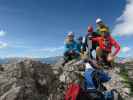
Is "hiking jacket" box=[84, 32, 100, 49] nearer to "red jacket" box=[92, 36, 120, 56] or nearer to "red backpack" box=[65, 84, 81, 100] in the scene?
"red jacket" box=[92, 36, 120, 56]

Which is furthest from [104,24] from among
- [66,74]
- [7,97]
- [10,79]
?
[7,97]

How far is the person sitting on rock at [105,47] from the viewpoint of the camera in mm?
22562

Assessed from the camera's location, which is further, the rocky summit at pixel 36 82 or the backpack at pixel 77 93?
the rocky summit at pixel 36 82

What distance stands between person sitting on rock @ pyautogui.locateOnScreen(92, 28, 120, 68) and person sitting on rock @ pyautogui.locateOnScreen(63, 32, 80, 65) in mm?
2659

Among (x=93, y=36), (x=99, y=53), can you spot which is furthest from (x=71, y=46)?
(x=99, y=53)

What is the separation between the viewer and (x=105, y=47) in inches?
894

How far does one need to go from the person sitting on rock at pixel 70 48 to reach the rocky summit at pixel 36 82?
19.8ft

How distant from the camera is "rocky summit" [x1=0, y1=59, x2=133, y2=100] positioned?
533 inches

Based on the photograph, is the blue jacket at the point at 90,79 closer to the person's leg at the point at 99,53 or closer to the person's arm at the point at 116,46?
the person's arm at the point at 116,46

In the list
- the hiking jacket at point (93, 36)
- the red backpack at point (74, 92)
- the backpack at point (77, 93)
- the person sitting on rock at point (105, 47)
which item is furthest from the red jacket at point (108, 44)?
the red backpack at point (74, 92)

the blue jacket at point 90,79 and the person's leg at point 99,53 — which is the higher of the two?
the person's leg at point 99,53

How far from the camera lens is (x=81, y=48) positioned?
80.6 ft

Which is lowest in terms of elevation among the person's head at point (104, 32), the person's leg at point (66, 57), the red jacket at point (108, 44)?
the person's leg at point (66, 57)

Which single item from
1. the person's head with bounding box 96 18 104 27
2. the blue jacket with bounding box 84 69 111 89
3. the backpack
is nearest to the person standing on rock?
the person's head with bounding box 96 18 104 27
